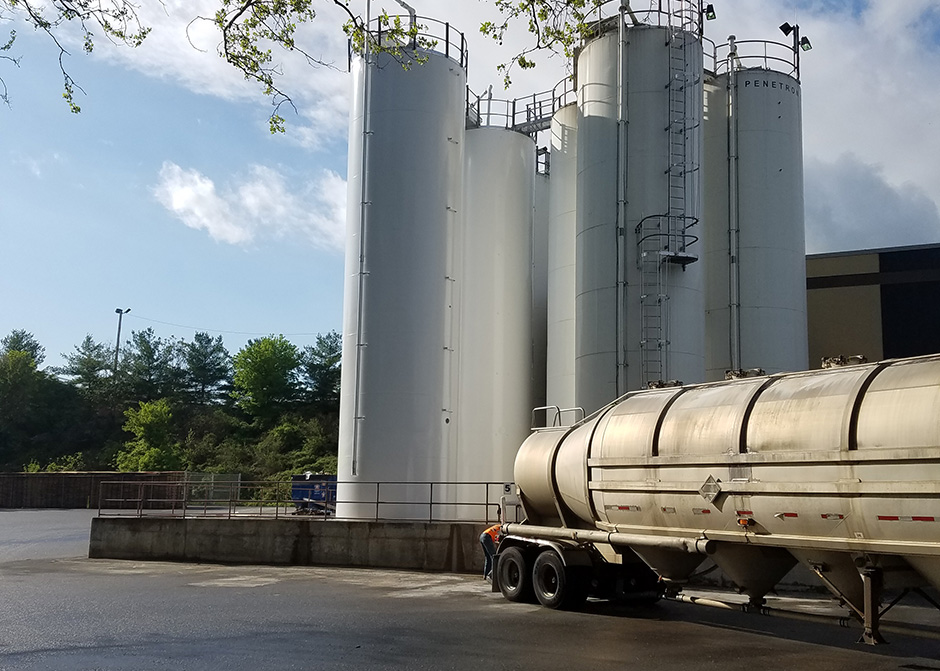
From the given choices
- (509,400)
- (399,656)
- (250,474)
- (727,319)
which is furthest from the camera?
(250,474)

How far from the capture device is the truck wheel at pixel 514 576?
1537cm

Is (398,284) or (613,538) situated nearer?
(613,538)

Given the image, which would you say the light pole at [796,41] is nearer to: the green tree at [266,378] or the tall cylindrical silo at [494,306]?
the tall cylindrical silo at [494,306]

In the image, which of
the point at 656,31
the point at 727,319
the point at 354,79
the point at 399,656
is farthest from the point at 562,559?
the point at 354,79

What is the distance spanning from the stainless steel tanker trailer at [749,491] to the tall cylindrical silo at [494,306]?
10.9 m

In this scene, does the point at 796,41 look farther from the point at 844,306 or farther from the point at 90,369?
the point at 90,369

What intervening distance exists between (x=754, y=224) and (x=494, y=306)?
7868mm

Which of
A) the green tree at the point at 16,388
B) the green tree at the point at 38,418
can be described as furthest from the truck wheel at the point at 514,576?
the green tree at the point at 16,388

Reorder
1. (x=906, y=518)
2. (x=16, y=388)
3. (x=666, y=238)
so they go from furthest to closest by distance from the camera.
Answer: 1. (x=16, y=388)
2. (x=666, y=238)
3. (x=906, y=518)

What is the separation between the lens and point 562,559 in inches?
563

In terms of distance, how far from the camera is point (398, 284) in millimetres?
24844

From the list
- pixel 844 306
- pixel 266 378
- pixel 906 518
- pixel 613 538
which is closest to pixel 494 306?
pixel 844 306

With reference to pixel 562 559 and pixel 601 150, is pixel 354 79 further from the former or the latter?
pixel 562 559

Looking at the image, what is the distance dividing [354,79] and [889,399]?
66.5 ft
